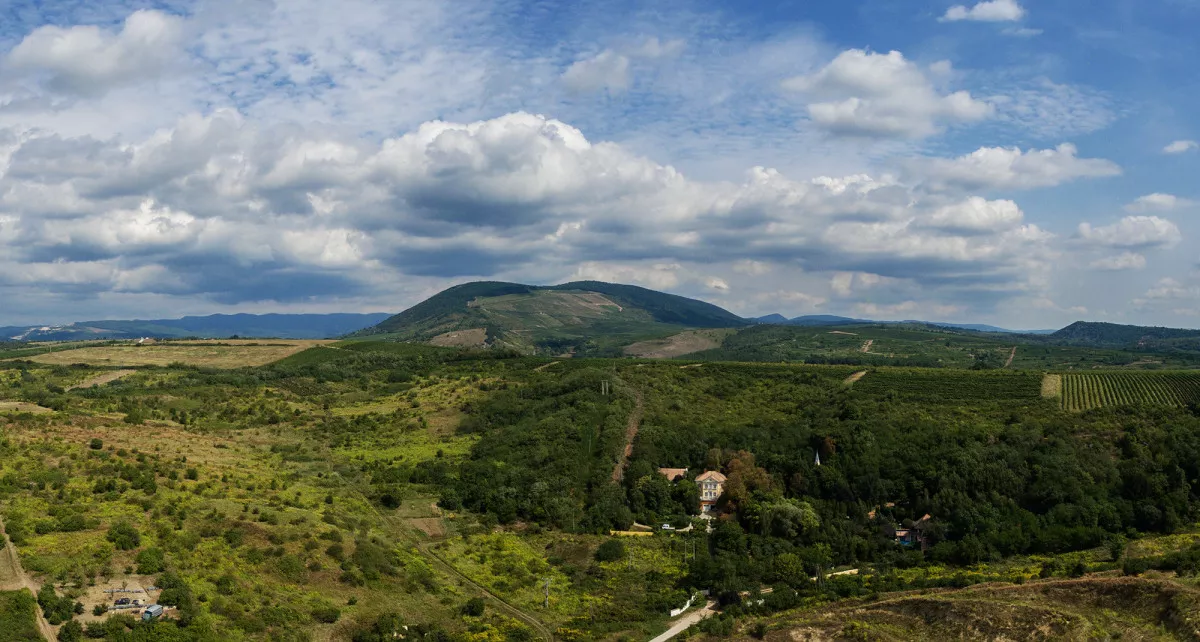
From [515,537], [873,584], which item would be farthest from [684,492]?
[873,584]

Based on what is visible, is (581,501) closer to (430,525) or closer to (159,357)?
(430,525)

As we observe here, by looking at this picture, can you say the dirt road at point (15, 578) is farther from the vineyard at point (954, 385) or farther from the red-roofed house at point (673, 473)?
the vineyard at point (954, 385)

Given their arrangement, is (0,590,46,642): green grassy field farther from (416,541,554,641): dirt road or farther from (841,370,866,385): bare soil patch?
(841,370,866,385): bare soil patch

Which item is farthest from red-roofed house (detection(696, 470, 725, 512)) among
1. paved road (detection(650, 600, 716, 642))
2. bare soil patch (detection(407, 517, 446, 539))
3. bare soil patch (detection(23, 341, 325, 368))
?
bare soil patch (detection(23, 341, 325, 368))

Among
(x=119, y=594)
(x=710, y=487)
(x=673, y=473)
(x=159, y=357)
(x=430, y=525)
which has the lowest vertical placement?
(x=430, y=525)

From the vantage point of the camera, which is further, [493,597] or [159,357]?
[159,357]

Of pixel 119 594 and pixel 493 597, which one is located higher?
→ pixel 119 594

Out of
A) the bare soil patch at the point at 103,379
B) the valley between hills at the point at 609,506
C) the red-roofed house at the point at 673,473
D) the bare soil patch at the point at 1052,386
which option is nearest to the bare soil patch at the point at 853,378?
the valley between hills at the point at 609,506

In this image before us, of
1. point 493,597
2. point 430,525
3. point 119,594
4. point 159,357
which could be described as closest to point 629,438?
point 430,525
